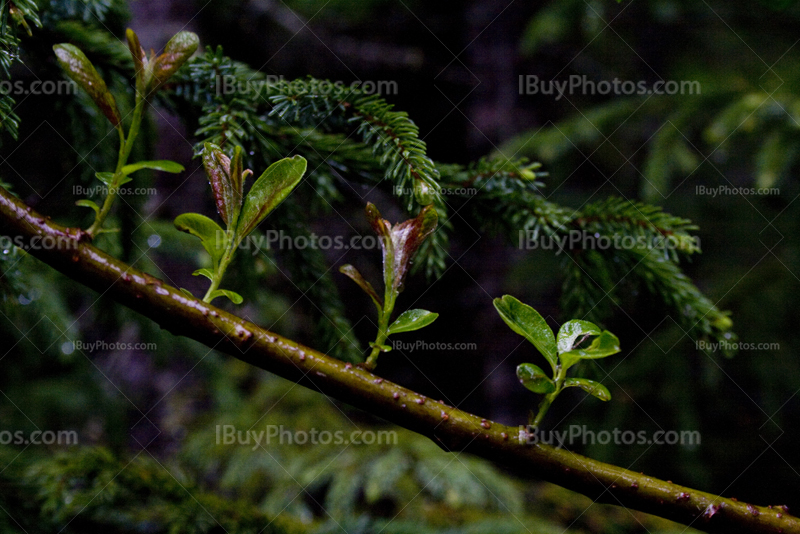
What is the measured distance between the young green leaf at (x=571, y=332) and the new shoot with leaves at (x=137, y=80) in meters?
0.61

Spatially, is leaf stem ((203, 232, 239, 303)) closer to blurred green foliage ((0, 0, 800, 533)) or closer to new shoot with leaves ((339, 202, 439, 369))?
new shoot with leaves ((339, 202, 439, 369))

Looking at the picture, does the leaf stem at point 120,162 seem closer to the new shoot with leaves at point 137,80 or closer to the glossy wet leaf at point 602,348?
the new shoot with leaves at point 137,80

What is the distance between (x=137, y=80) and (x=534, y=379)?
0.70 m

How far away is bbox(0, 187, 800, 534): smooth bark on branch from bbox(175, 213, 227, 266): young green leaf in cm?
8

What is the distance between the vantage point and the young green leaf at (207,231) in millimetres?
687

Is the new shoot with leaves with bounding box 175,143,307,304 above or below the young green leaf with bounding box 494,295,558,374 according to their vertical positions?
above

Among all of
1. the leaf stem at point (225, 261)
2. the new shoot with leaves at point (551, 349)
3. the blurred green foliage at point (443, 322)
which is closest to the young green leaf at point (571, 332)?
the new shoot with leaves at point (551, 349)

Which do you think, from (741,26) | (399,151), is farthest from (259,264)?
(741,26)

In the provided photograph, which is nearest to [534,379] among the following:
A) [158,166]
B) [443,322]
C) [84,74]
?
[158,166]

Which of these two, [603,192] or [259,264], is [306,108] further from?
[603,192]

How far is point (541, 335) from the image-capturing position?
0.67 m

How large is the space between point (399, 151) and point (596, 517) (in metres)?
2.22

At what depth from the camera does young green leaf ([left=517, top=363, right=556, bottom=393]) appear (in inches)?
25.3

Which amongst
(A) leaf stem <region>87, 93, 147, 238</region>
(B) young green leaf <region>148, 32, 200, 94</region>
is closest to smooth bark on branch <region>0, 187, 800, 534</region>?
(A) leaf stem <region>87, 93, 147, 238</region>
